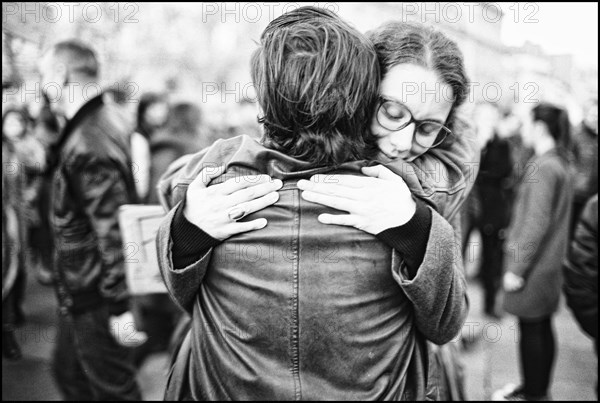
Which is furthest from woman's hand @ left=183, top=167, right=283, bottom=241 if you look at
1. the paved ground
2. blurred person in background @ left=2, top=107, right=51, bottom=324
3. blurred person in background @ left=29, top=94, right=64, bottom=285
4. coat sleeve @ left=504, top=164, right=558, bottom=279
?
blurred person in background @ left=29, top=94, right=64, bottom=285

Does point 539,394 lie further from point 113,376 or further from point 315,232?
point 315,232

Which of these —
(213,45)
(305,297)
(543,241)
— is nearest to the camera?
(305,297)

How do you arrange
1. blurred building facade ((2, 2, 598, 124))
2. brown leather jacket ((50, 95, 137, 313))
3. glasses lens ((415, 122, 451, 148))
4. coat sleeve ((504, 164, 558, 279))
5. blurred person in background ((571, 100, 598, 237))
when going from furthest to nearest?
blurred person in background ((571, 100, 598, 237))
blurred building facade ((2, 2, 598, 124))
coat sleeve ((504, 164, 558, 279))
brown leather jacket ((50, 95, 137, 313))
glasses lens ((415, 122, 451, 148))

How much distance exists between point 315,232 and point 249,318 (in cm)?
26

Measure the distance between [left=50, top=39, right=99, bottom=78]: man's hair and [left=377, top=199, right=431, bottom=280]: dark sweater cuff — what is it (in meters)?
2.28

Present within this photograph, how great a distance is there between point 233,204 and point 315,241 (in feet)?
0.67

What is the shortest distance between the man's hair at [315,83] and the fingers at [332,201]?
78 millimetres

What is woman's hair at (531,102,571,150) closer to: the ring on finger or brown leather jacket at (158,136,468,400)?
brown leather jacket at (158,136,468,400)

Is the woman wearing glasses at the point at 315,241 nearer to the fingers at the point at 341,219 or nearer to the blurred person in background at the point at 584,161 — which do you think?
the fingers at the point at 341,219

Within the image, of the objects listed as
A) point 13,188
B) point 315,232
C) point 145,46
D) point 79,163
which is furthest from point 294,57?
point 145,46

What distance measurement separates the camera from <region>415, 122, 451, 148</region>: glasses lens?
138 centimetres

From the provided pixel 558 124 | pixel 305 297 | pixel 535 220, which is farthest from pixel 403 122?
pixel 558 124

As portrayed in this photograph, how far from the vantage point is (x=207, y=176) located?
1.34m

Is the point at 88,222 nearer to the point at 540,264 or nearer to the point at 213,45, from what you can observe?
the point at 540,264
